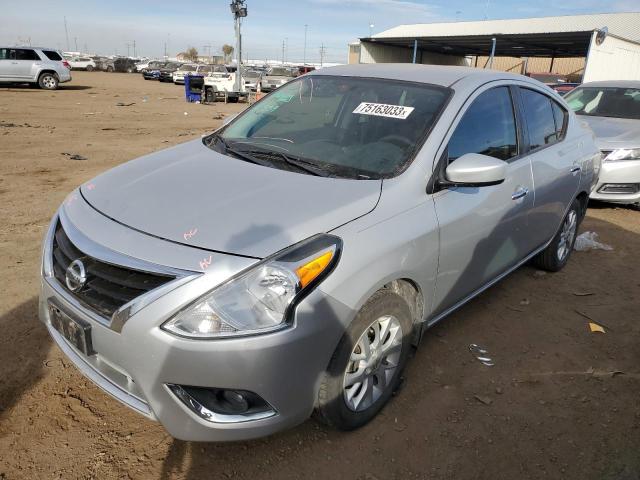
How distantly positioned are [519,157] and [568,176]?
0.95 meters

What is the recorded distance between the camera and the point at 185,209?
225 cm

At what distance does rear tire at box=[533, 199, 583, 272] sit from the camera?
14.6ft

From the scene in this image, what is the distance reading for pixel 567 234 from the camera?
15.3 feet

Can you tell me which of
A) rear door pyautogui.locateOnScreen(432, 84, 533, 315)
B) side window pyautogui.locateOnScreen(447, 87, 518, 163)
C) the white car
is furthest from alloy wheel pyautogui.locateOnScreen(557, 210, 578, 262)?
the white car

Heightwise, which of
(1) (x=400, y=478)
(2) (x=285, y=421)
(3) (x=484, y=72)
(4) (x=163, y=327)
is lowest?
(1) (x=400, y=478)

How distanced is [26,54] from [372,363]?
81.5ft

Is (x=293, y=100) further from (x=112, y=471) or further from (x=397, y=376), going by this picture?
(x=112, y=471)

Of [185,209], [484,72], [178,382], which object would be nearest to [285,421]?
[178,382]

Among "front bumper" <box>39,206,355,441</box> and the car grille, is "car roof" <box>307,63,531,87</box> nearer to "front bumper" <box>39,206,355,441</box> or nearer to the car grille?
"front bumper" <box>39,206,355,441</box>

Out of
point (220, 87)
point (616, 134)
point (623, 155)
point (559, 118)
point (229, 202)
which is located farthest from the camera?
point (220, 87)

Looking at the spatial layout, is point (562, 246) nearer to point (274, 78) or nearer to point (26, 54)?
point (26, 54)

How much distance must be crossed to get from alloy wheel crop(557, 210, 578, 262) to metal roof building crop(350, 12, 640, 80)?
863 inches

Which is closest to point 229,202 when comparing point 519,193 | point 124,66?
point 519,193

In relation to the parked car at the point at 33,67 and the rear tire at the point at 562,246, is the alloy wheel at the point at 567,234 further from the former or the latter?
the parked car at the point at 33,67
